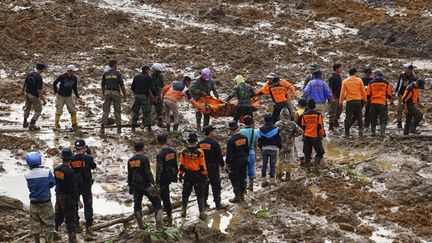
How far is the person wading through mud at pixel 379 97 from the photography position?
15703 mm

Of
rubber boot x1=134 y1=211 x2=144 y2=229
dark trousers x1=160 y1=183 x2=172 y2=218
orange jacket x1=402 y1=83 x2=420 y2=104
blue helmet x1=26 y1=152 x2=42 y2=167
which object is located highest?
orange jacket x1=402 y1=83 x2=420 y2=104

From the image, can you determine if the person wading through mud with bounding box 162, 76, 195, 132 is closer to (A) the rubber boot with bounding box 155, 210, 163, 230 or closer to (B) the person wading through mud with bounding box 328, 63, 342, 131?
(B) the person wading through mud with bounding box 328, 63, 342, 131

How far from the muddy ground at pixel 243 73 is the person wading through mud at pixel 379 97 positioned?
61 cm

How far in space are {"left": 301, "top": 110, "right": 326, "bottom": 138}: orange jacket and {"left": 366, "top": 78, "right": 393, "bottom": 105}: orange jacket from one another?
3152mm

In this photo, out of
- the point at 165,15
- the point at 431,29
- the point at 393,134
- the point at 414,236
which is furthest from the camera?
the point at 165,15

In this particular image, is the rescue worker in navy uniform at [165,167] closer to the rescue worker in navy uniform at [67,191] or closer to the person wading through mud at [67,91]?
the rescue worker in navy uniform at [67,191]

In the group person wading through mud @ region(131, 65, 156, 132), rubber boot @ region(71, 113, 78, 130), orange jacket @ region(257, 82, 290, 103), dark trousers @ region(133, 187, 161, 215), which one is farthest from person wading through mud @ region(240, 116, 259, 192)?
rubber boot @ region(71, 113, 78, 130)

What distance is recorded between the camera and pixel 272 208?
1144 centimetres

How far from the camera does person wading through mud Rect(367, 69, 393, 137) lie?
51.5 ft

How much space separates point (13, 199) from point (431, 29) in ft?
74.2

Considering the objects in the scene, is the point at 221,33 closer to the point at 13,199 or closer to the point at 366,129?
the point at 366,129

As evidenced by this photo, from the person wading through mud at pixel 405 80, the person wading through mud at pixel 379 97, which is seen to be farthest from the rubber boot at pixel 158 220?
the person wading through mud at pixel 405 80

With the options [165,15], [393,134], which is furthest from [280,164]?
[165,15]

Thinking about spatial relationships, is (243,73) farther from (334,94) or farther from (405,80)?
(405,80)
